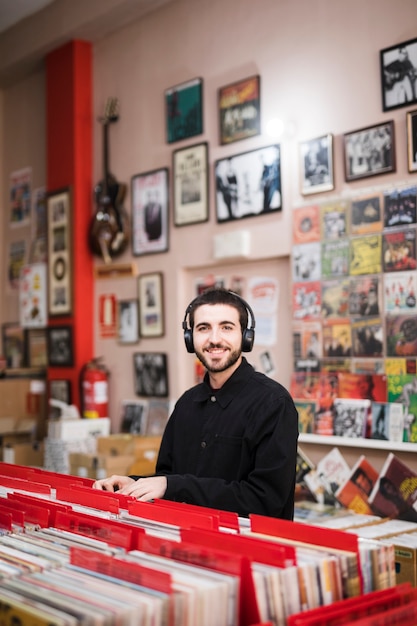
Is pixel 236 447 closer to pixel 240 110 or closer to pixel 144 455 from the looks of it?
pixel 144 455

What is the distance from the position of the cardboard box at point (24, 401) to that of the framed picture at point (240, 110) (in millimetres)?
2440

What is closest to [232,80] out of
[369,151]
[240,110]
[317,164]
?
[240,110]

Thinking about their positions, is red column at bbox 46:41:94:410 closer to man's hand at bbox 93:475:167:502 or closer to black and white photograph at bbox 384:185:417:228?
black and white photograph at bbox 384:185:417:228

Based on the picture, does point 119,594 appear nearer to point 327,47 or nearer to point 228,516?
point 228,516

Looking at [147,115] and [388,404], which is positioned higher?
[147,115]

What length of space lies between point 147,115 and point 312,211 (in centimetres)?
175

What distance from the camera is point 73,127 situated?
559 cm

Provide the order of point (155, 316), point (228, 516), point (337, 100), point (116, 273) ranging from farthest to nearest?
point (116, 273), point (155, 316), point (337, 100), point (228, 516)

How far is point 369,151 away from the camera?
378cm

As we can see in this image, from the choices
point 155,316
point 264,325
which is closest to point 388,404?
point 264,325

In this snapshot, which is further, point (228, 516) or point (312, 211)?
point (312, 211)

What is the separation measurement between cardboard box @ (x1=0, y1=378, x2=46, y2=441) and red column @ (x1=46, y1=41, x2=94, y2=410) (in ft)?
0.54

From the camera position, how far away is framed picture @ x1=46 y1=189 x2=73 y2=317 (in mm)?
5598

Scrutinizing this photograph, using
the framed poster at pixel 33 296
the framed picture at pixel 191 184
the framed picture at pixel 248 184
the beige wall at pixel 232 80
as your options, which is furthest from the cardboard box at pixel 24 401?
the framed picture at pixel 248 184
